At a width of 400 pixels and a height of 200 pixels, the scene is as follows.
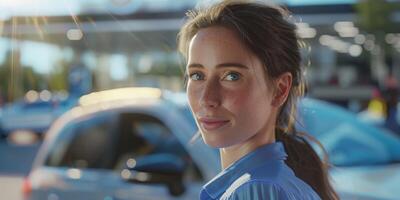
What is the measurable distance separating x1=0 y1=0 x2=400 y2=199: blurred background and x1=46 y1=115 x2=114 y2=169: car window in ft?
2.13

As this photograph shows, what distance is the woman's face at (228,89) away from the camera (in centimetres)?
115

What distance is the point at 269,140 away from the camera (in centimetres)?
124

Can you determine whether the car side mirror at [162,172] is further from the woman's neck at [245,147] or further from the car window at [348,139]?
the woman's neck at [245,147]

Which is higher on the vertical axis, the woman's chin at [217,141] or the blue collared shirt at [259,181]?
the woman's chin at [217,141]

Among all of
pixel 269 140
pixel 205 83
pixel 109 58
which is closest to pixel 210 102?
pixel 205 83

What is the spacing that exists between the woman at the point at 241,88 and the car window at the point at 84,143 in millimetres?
2702

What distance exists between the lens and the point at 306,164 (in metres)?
1.49

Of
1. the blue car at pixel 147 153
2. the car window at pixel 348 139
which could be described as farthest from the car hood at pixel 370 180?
the car window at pixel 348 139

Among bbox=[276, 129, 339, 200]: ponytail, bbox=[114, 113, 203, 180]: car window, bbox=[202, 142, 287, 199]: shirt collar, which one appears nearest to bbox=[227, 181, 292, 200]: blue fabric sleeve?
bbox=[202, 142, 287, 199]: shirt collar

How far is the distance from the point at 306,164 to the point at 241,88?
1.39 ft

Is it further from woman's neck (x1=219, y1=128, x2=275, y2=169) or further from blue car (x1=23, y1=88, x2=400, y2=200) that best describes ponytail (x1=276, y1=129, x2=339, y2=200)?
blue car (x1=23, y1=88, x2=400, y2=200)

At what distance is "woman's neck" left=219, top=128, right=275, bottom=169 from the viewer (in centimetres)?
120

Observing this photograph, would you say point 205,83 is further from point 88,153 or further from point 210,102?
point 88,153

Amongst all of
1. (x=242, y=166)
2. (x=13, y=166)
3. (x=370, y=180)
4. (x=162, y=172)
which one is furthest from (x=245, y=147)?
(x=13, y=166)
